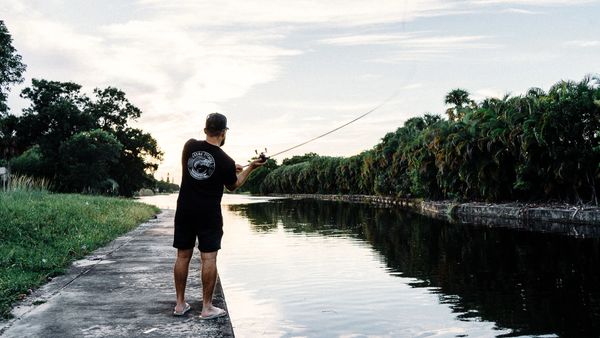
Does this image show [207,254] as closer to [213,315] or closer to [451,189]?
[213,315]

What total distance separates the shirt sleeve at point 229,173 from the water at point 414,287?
1.73 meters

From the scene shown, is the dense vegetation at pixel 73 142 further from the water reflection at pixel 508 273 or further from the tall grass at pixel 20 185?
the water reflection at pixel 508 273

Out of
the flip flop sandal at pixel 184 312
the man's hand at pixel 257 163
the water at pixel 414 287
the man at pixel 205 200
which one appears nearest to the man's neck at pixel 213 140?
the man at pixel 205 200

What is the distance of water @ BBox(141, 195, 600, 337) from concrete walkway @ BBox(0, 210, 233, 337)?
0.90 metres

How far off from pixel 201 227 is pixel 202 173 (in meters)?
0.49

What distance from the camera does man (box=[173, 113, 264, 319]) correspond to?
518 cm

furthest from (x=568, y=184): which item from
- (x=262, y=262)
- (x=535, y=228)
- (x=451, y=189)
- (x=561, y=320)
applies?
(x=561, y=320)

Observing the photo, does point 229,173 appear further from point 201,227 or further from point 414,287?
point 414,287

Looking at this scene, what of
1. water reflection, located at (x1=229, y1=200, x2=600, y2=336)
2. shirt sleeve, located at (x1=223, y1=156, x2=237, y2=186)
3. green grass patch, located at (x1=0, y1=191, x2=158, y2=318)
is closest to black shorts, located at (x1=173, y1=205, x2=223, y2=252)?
shirt sleeve, located at (x1=223, y1=156, x2=237, y2=186)

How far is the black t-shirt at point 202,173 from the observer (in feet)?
17.0

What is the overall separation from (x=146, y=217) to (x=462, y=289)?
1531cm

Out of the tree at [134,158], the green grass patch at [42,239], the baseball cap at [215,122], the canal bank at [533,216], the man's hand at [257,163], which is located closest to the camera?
the baseball cap at [215,122]

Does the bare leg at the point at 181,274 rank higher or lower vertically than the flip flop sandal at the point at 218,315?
higher

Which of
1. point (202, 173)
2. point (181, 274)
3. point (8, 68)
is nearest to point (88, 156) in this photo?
point (8, 68)
